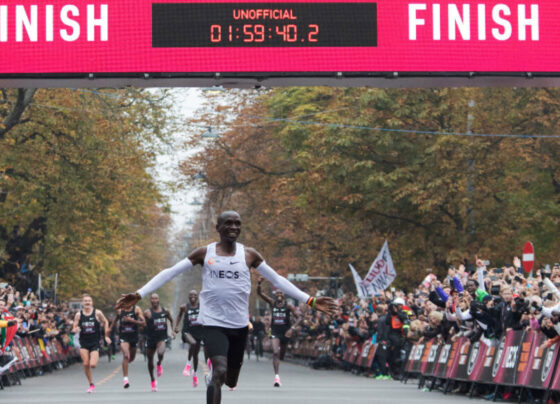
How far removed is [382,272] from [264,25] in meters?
20.0

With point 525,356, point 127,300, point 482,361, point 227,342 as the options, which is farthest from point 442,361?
point 127,300

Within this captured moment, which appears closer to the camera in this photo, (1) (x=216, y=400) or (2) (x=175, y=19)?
(1) (x=216, y=400)

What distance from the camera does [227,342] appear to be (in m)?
10.7

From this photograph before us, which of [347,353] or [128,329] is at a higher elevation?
[128,329]

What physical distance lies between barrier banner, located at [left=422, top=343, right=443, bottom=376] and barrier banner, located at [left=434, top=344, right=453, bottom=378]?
19cm

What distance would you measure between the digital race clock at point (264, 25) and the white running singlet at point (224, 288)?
4.96m

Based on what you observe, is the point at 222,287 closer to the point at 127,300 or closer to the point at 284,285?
the point at 284,285

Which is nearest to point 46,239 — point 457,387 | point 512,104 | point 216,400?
point 512,104

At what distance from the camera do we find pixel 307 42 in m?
15.1

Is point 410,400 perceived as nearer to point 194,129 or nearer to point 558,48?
point 558,48

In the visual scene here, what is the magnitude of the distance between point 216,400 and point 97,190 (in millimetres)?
28840

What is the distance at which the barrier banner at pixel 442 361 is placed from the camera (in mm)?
21953

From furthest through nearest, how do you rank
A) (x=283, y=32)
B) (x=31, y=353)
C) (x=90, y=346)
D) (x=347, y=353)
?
1. (x=347, y=353)
2. (x=31, y=353)
3. (x=90, y=346)
4. (x=283, y=32)

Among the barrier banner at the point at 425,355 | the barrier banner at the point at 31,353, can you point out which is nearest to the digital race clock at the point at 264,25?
the barrier banner at the point at 425,355
